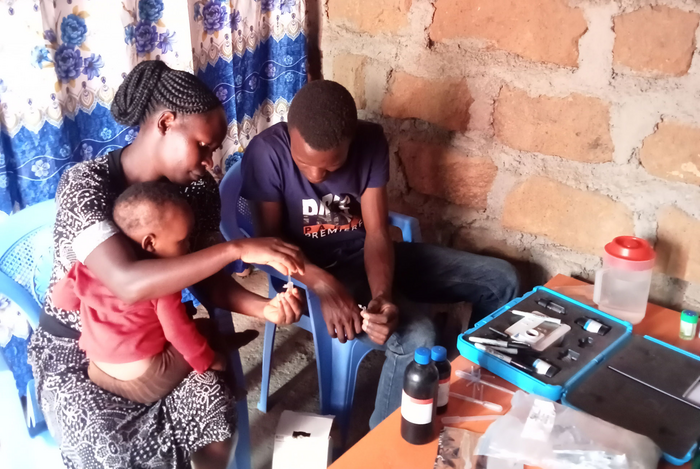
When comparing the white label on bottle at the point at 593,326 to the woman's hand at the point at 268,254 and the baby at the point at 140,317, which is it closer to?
the woman's hand at the point at 268,254

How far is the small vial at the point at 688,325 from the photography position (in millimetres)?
1407

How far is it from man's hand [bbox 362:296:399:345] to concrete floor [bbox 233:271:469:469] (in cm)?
54

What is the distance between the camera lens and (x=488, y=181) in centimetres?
192

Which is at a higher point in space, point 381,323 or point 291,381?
point 381,323

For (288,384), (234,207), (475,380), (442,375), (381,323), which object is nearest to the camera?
(442,375)

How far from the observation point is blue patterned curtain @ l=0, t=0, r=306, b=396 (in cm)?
161

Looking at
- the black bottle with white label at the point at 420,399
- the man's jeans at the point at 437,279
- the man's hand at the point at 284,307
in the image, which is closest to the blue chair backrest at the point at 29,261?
the man's hand at the point at 284,307

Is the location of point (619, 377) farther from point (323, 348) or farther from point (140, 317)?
point (140, 317)

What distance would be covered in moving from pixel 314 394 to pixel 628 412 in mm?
1188

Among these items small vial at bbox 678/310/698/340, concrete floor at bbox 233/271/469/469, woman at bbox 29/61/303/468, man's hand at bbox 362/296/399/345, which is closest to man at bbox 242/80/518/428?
man's hand at bbox 362/296/399/345

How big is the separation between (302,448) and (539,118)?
45.7 inches

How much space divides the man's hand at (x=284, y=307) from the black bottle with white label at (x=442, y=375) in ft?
1.35

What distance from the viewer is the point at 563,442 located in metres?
1.02

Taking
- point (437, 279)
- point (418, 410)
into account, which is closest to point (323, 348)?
point (437, 279)
